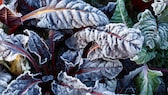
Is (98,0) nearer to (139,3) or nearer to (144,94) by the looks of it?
(139,3)

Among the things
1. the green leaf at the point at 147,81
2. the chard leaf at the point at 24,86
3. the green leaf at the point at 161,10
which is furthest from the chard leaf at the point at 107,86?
the green leaf at the point at 161,10

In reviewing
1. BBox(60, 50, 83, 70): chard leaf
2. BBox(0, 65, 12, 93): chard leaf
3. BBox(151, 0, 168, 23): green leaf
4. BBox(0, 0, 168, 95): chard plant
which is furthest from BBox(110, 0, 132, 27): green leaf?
BBox(0, 65, 12, 93): chard leaf

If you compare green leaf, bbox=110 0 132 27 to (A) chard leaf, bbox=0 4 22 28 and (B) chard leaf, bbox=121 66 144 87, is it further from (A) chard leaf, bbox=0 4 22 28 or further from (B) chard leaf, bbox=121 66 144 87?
(A) chard leaf, bbox=0 4 22 28

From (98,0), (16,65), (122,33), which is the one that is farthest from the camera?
(98,0)

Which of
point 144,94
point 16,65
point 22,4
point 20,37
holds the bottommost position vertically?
point 144,94

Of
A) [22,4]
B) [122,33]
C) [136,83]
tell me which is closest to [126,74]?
[136,83]

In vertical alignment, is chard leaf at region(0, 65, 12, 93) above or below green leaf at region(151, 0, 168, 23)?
below

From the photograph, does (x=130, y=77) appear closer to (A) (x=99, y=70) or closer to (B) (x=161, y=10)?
(A) (x=99, y=70)
